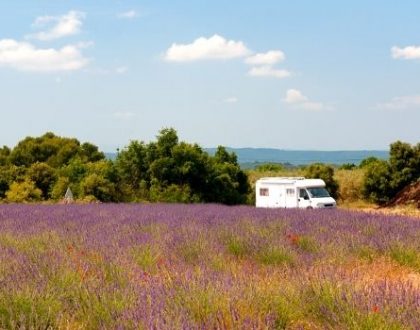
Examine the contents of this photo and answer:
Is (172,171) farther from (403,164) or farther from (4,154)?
(4,154)

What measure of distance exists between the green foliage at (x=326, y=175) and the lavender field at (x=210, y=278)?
86.5ft

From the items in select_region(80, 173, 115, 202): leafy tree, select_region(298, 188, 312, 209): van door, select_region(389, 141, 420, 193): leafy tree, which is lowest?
select_region(298, 188, 312, 209): van door

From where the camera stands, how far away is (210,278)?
4.38m

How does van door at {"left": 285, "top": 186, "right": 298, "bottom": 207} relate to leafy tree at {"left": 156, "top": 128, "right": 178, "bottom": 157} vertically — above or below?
below

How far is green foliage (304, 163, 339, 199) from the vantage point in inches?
1368

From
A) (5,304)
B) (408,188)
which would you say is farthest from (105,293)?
(408,188)

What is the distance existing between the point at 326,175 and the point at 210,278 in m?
31.0

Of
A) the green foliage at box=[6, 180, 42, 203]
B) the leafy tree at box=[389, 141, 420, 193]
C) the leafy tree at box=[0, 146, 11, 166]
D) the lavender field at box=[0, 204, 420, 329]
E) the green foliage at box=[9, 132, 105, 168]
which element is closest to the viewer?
the lavender field at box=[0, 204, 420, 329]

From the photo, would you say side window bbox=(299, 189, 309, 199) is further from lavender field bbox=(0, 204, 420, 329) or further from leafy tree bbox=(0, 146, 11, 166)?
leafy tree bbox=(0, 146, 11, 166)

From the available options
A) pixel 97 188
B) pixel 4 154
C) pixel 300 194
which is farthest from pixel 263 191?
pixel 4 154

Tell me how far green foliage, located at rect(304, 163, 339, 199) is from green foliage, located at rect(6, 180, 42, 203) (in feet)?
55.4

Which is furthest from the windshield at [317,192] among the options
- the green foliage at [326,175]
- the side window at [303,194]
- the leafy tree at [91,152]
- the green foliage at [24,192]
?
the leafy tree at [91,152]

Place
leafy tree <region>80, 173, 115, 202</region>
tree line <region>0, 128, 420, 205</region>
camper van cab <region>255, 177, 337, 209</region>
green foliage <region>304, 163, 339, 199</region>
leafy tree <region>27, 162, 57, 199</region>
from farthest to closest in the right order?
green foliage <region>304, 163, 339, 199</region> < leafy tree <region>27, 162, 57, 199</region> < tree line <region>0, 128, 420, 205</region> < camper van cab <region>255, 177, 337, 209</region> < leafy tree <region>80, 173, 115, 202</region>

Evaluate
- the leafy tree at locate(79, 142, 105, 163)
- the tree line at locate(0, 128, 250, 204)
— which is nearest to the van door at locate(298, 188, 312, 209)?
the tree line at locate(0, 128, 250, 204)
